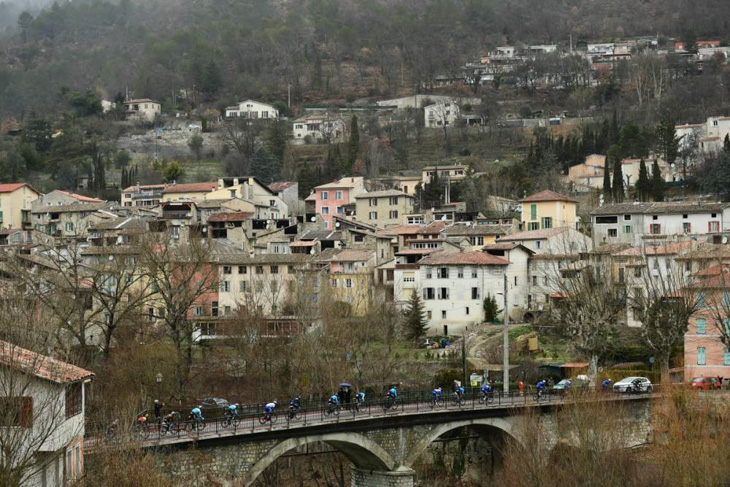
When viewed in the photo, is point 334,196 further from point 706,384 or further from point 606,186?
point 706,384

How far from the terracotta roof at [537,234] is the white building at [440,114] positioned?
56.4m

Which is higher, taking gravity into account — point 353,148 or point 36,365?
point 353,148

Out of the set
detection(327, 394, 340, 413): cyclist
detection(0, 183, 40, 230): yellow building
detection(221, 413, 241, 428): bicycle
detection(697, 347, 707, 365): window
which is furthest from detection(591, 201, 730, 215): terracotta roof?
detection(221, 413, 241, 428): bicycle

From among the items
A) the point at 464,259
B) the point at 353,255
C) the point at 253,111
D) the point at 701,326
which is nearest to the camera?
the point at 701,326

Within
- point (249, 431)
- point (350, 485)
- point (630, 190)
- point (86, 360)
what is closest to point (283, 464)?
point (350, 485)

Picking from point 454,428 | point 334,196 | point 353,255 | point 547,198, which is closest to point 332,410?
point 454,428

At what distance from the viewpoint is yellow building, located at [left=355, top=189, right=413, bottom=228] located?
95.6 metres

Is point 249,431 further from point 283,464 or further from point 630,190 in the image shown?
point 630,190

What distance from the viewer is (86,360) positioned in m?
59.7

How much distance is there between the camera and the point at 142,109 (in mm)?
148125

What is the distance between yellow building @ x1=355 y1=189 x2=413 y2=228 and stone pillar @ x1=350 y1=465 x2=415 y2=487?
45127mm

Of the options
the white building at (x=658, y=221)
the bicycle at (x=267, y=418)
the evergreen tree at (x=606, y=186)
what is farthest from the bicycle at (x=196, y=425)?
the evergreen tree at (x=606, y=186)

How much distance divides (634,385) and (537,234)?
2575 centimetres

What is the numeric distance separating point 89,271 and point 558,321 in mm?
27632
